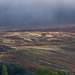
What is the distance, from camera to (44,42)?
68062 mm

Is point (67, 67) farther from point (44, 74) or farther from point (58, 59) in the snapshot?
point (44, 74)

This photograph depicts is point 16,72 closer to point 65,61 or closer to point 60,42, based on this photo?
point 65,61

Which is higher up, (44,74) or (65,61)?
(44,74)

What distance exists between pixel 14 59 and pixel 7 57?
6.45 ft

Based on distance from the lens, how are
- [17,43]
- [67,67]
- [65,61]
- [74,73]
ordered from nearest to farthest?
[74,73], [67,67], [65,61], [17,43]

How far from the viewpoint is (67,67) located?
36750 millimetres

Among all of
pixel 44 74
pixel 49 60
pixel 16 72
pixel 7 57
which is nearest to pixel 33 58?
pixel 49 60

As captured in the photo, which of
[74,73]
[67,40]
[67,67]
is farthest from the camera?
[67,40]

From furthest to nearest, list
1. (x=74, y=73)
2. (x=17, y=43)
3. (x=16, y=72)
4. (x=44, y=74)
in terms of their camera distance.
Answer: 1. (x=17, y=43)
2. (x=74, y=73)
3. (x=16, y=72)
4. (x=44, y=74)

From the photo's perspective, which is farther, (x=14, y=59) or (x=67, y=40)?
(x=67, y=40)

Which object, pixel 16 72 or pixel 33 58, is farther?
pixel 33 58

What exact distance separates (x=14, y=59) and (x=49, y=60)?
28.9 feet

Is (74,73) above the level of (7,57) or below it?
below

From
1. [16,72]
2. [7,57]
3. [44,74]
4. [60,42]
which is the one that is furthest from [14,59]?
[60,42]
